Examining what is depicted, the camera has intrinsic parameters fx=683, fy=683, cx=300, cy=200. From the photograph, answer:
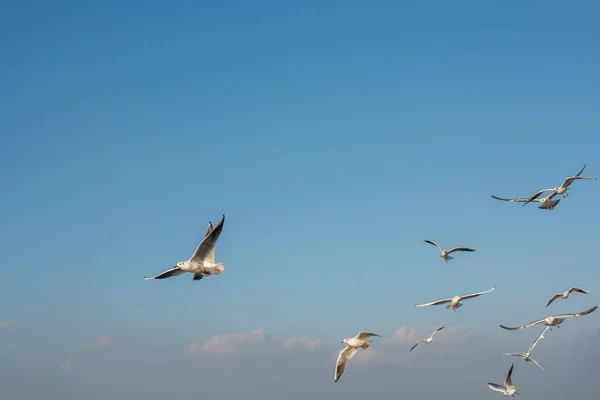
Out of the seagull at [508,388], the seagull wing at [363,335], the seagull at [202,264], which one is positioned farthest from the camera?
the seagull at [508,388]

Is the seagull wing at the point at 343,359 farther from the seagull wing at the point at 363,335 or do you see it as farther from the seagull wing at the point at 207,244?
the seagull wing at the point at 207,244

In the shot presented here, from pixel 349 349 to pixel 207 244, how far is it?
1577 centimetres

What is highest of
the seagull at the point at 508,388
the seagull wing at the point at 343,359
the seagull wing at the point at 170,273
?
the seagull wing at the point at 170,273

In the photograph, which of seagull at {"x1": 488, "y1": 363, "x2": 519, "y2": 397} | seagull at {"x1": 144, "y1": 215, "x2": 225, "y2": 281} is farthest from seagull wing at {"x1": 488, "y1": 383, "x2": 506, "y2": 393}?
seagull at {"x1": 144, "y1": 215, "x2": 225, "y2": 281}

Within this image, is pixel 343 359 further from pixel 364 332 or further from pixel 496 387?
pixel 496 387

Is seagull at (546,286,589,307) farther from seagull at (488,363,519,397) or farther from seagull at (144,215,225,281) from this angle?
seagull at (144,215,225,281)

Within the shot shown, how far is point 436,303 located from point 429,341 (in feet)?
22.0

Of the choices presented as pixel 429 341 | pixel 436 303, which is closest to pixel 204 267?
pixel 436 303

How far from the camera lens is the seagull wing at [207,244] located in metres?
47.5

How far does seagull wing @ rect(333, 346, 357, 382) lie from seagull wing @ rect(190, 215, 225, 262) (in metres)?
14.4

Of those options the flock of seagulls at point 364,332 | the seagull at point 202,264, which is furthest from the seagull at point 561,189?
the seagull at point 202,264

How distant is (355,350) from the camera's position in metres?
56.1

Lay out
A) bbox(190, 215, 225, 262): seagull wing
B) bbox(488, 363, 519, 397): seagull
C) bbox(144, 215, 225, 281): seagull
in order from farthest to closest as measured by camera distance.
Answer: bbox(488, 363, 519, 397): seagull
bbox(144, 215, 225, 281): seagull
bbox(190, 215, 225, 262): seagull wing

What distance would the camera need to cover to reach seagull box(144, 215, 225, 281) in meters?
48.9
